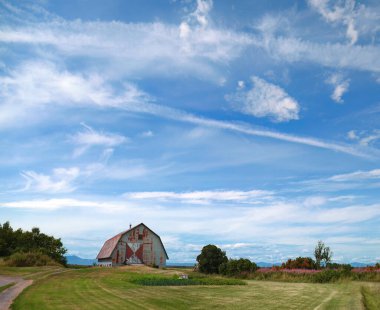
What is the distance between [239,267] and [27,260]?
2423 cm

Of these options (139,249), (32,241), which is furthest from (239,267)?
(32,241)

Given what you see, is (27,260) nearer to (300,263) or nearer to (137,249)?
(137,249)

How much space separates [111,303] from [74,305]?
1.39 meters

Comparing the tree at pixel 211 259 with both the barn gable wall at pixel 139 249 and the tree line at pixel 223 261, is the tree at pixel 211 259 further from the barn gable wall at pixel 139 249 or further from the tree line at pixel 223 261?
the barn gable wall at pixel 139 249

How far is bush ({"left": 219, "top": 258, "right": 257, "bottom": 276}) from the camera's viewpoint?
39381mm

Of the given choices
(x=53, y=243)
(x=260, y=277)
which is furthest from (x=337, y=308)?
(x=53, y=243)

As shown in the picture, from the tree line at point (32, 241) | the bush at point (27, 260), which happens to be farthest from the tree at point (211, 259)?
the tree line at point (32, 241)

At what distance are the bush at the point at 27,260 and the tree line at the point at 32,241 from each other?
24.0 ft

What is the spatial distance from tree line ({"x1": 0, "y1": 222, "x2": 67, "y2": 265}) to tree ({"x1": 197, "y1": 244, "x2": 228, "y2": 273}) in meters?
23.2

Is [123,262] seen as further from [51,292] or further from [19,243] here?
[51,292]

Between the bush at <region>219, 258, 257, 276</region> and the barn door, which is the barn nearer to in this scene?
the barn door

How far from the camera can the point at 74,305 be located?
14.7 m

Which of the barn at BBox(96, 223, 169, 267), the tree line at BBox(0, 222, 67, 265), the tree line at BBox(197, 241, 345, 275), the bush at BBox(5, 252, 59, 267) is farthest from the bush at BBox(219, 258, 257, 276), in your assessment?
the tree line at BBox(0, 222, 67, 265)

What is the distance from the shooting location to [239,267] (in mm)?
39594
